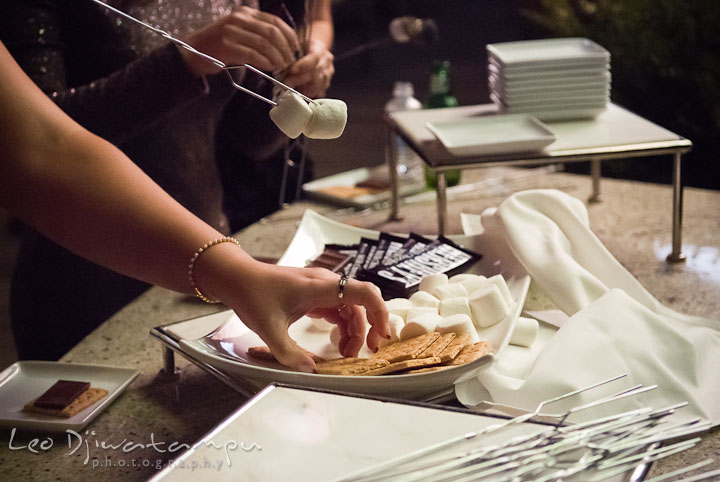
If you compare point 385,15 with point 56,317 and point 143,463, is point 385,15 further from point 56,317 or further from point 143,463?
point 143,463

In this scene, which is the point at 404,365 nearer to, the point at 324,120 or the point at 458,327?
the point at 458,327

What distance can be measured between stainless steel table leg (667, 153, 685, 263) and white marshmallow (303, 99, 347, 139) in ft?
2.60

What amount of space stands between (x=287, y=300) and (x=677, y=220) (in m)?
0.75

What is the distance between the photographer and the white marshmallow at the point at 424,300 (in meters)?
0.89

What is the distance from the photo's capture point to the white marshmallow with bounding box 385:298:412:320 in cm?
86

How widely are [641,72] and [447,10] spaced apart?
4.46 metres

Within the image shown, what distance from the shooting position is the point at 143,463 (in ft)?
2.44

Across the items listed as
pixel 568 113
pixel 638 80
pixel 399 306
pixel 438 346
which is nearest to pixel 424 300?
pixel 399 306

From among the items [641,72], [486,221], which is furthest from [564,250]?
[641,72]

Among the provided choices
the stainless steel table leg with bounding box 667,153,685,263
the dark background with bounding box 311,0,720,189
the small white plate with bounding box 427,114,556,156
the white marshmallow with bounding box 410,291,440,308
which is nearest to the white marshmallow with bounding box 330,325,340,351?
the white marshmallow with bounding box 410,291,440,308

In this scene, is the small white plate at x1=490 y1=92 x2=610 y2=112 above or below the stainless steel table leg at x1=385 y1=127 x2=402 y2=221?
above

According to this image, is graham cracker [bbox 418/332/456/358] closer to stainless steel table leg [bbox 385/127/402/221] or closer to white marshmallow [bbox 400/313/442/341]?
white marshmallow [bbox 400/313/442/341]

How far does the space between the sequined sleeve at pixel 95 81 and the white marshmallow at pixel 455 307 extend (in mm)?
554

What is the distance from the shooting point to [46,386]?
0.88 meters
